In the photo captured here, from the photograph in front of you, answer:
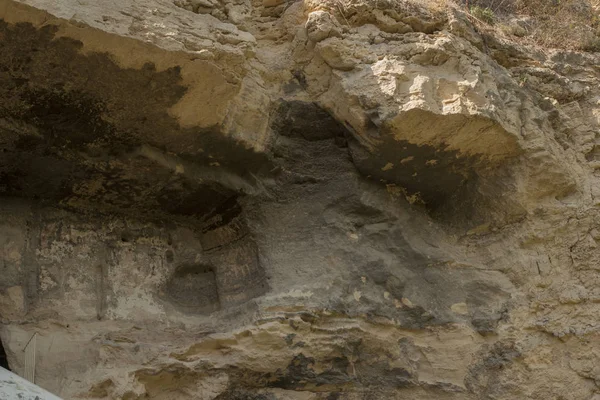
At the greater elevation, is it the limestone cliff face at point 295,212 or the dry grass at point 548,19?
the dry grass at point 548,19

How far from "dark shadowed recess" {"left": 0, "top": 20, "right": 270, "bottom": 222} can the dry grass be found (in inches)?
87.6

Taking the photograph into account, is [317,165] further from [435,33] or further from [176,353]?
[176,353]

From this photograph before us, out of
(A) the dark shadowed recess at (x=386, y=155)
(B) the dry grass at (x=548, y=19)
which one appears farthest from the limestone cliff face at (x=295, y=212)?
(B) the dry grass at (x=548, y=19)

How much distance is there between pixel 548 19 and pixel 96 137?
357cm

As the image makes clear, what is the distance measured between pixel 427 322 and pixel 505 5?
3.03 metres

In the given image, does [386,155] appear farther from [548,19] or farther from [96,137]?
[548,19]

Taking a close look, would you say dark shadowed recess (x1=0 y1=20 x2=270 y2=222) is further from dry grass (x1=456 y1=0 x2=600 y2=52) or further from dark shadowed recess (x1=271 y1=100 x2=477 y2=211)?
dry grass (x1=456 y1=0 x2=600 y2=52)

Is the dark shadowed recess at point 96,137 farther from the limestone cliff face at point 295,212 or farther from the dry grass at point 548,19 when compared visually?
the dry grass at point 548,19

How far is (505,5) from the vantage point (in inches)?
241

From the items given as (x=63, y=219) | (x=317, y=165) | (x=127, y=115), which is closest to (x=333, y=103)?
(x=317, y=165)

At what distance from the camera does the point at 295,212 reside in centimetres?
449

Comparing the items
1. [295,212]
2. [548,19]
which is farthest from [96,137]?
[548,19]

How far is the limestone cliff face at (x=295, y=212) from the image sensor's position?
3973 millimetres

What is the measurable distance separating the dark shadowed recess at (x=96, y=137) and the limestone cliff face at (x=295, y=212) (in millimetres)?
14
